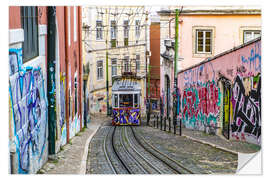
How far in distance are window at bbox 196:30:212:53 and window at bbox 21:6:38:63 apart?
378 inches

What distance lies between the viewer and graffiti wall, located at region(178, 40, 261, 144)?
31.6 ft

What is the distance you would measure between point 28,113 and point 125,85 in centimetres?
1323

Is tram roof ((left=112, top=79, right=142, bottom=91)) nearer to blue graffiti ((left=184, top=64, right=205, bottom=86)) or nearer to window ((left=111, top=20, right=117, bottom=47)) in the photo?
blue graffiti ((left=184, top=64, right=205, bottom=86))

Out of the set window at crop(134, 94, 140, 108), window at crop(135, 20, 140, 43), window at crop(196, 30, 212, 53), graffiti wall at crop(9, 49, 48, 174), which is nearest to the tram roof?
window at crop(134, 94, 140, 108)

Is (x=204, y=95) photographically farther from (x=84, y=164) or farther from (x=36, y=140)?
(x=36, y=140)

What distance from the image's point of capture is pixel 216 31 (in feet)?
55.1

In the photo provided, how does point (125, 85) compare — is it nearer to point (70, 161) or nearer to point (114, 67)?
point (114, 67)

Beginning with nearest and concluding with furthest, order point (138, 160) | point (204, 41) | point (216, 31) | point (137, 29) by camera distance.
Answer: point (138, 160) < point (137, 29) < point (204, 41) < point (216, 31)

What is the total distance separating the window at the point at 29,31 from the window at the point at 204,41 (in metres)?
9.60

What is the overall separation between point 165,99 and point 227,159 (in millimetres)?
14997

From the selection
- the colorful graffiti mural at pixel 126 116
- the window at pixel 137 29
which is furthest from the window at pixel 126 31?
the colorful graffiti mural at pixel 126 116

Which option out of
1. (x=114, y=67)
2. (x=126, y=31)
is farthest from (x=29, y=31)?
(x=114, y=67)

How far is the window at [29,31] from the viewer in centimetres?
680
